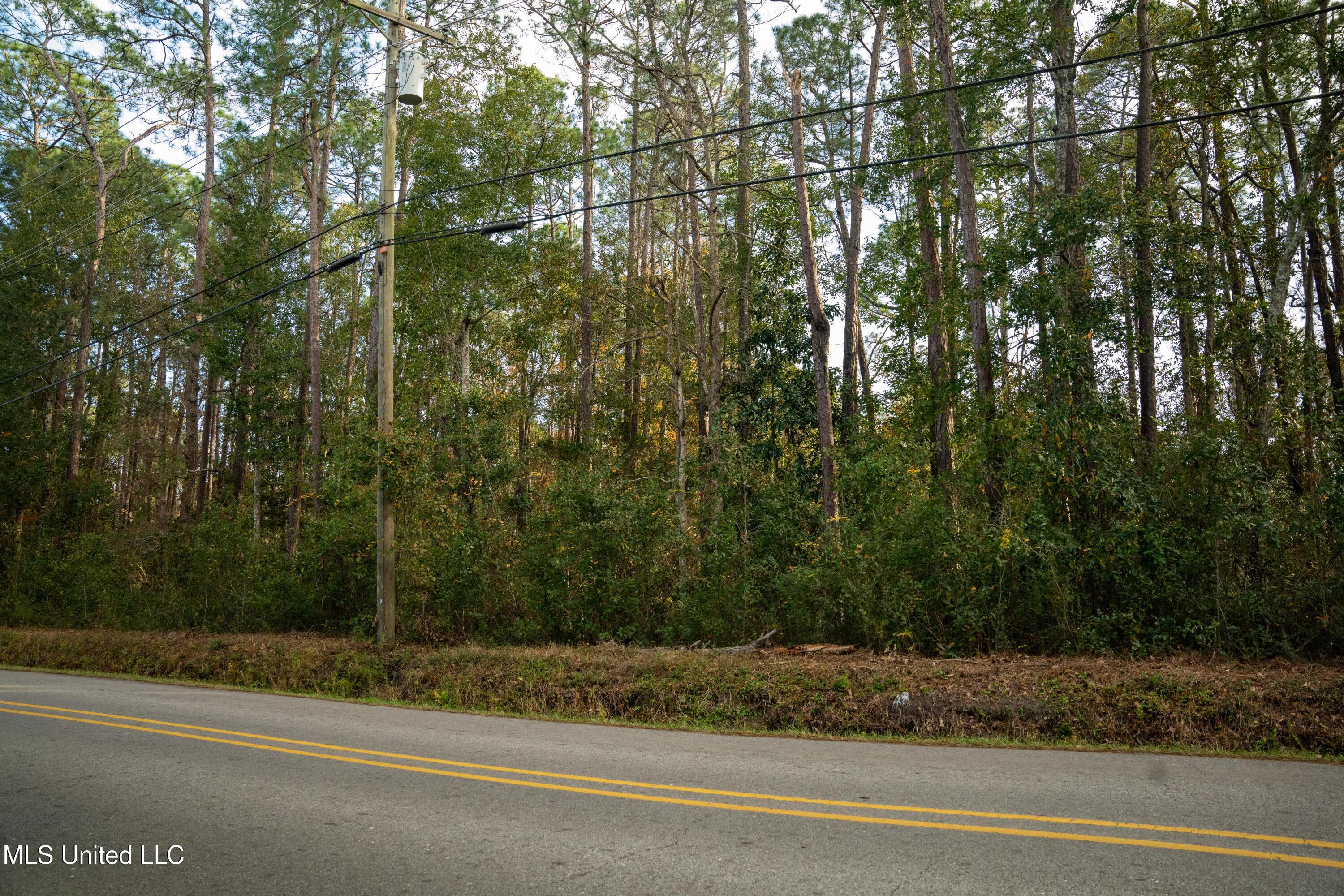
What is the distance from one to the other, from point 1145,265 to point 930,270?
16.8ft

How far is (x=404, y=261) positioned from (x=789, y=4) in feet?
44.5

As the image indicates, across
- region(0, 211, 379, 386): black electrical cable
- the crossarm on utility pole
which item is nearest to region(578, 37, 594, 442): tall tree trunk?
region(0, 211, 379, 386): black electrical cable

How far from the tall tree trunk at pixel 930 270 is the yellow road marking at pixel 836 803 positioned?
1241 cm

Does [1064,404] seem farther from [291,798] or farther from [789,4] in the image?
[789,4]

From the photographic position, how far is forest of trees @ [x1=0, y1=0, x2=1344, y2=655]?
11281 mm

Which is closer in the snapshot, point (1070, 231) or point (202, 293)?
point (1070, 231)

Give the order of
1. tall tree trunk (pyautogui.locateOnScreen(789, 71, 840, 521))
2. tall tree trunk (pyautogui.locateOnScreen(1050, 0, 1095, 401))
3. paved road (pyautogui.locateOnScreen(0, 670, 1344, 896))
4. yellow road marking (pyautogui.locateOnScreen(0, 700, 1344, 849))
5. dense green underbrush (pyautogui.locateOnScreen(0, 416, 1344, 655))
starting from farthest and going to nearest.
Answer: tall tree trunk (pyautogui.locateOnScreen(789, 71, 840, 521)) → tall tree trunk (pyautogui.locateOnScreen(1050, 0, 1095, 401)) → dense green underbrush (pyautogui.locateOnScreen(0, 416, 1344, 655)) → yellow road marking (pyautogui.locateOnScreen(0, 700, 1344, 849)) → paved road (pyautogui.locateOnScreen(0, 670, 1344, 896))

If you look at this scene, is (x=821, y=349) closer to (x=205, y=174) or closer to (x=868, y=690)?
(x=868, y=690)

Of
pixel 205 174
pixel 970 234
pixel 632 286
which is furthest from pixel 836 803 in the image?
pixel 205 174

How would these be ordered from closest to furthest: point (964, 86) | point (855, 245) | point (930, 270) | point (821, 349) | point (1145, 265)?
point (964, 86), point (1145, 265), point (821, 349), point (930, 270), point (855, 245)

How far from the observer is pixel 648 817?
5.43 meters

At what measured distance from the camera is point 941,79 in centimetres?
1756

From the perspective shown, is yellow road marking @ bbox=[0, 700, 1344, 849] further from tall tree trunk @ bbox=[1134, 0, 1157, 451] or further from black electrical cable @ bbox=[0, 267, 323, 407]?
tall tree trunk @ bbox=[1134, 0, 1157, 451]

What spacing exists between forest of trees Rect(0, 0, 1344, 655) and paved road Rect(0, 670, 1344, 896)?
468 centimetres
